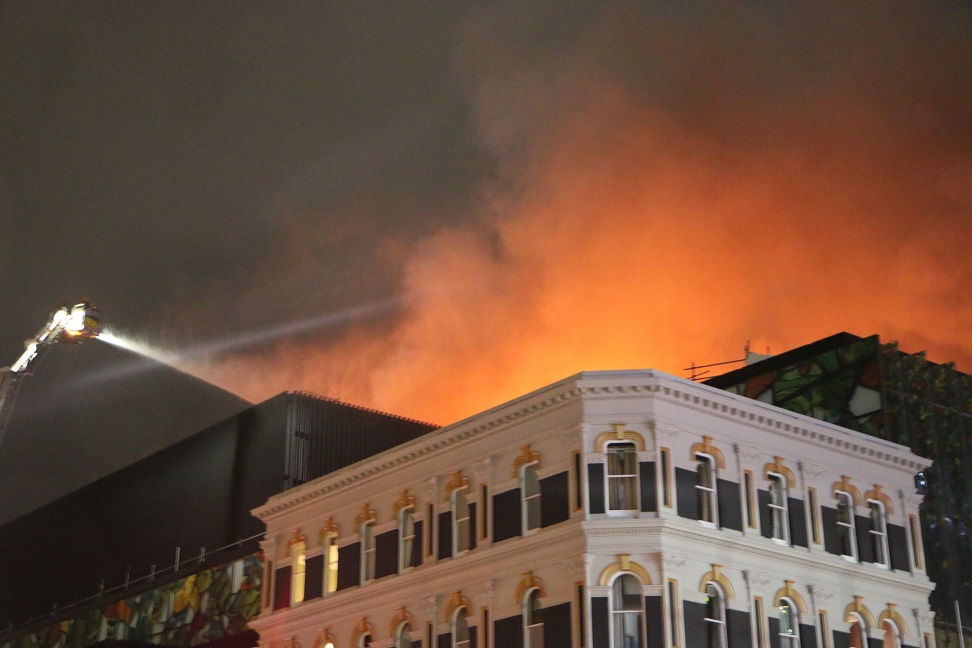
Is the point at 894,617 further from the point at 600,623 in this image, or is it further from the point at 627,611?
the point at 600,623

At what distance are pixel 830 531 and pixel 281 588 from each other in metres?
24.3

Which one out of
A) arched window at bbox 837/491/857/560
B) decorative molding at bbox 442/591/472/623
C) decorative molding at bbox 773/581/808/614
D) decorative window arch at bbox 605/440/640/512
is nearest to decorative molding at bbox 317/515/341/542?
decorative molding at bbox 442/591/472/623

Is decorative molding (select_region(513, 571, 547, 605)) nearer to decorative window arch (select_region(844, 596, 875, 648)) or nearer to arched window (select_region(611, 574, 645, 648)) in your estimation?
arched window (select_region(611, 574, 645, 648))

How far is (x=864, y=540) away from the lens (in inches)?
2068

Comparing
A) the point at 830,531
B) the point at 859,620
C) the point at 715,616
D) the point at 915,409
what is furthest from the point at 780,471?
the point at 915,409

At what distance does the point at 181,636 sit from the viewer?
7444 cm

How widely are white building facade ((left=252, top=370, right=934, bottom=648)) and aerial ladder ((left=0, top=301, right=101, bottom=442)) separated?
935 inches

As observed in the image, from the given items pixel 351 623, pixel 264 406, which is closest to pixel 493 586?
pixel 351 623

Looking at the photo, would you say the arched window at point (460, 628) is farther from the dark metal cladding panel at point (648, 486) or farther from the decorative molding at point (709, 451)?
the decorative molding at point (709, 451)

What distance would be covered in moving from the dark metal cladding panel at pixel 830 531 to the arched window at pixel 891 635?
3.46 m

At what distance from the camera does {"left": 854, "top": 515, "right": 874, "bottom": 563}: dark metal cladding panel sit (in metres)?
52.3

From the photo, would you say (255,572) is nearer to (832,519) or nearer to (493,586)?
(493,586)

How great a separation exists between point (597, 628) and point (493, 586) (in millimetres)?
5705

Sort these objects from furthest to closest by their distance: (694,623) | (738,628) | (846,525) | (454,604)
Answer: (846,525) → (454,604) → (738,628) → (694,623)
